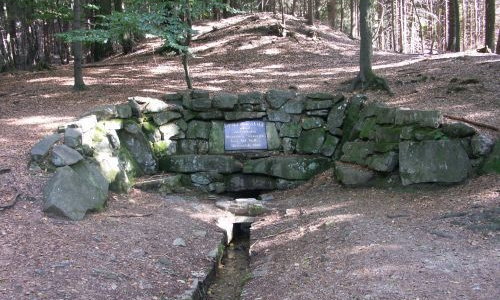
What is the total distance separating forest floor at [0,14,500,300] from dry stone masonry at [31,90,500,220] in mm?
405

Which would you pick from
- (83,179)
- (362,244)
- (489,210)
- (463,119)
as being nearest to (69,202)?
(83,179)

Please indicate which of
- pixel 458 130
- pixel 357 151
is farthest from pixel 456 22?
pixel 458 130

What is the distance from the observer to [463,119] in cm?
745

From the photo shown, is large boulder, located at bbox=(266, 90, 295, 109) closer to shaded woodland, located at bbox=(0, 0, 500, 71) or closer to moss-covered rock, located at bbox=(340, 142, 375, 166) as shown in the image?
moss-covered rock, located at bbox=(340, 142, 375, 166)

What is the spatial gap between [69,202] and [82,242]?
83cm

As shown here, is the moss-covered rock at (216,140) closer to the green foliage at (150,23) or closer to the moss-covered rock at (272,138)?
the moss-covered rock at (272,138)

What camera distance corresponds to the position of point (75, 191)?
600 cm

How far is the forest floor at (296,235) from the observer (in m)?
4.34

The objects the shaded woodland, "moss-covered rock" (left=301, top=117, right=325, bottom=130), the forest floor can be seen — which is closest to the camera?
the forest floor

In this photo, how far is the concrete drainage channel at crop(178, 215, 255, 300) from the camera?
543 centimetres

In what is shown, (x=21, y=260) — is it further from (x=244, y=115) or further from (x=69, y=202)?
(x=244, y=115)

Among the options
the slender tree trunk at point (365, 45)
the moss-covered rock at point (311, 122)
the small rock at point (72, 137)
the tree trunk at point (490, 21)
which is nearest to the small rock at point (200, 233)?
the small rock at point (72, 137)

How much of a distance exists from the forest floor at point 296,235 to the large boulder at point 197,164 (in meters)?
1.02

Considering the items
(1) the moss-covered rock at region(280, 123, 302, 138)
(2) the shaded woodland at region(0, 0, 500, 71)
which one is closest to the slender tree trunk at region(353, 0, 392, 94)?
(2) the shaded woodland at region(0, 0, 500, 71)
